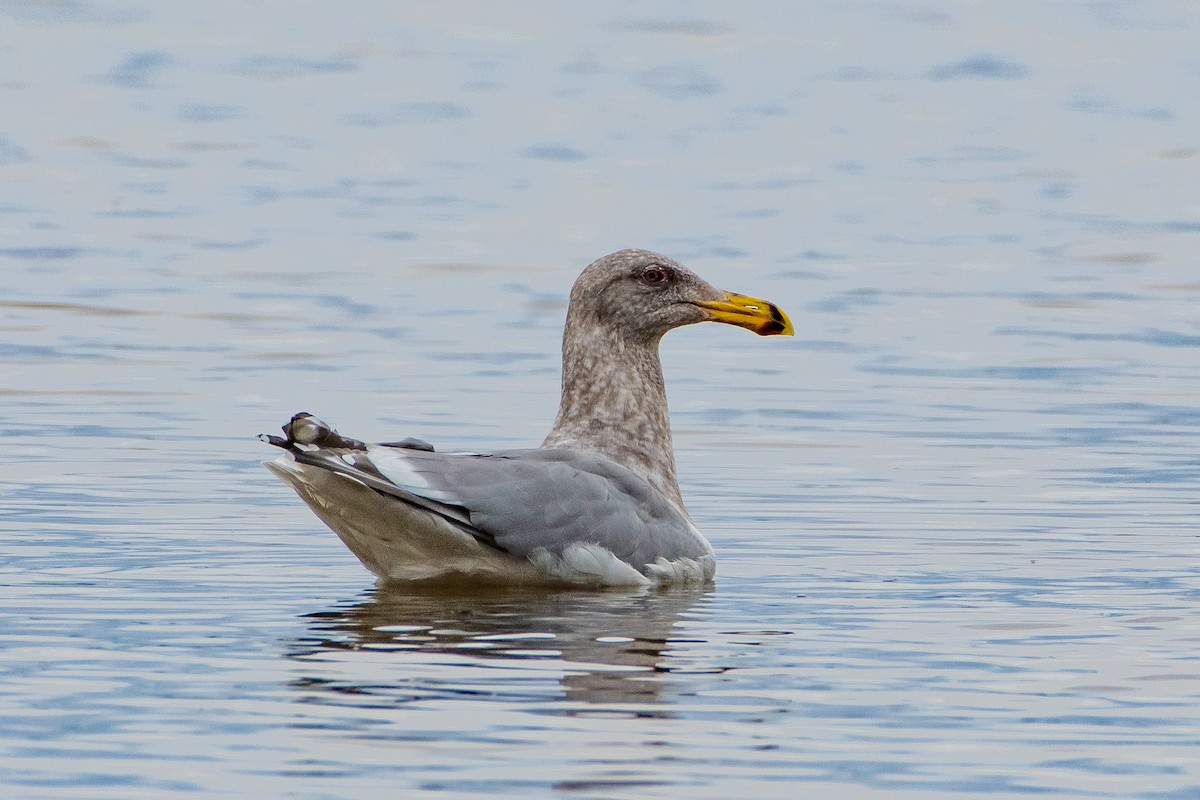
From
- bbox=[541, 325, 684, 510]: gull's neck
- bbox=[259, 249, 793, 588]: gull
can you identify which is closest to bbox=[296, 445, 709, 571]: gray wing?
bbox=[259, 249, 793, 588]: gull

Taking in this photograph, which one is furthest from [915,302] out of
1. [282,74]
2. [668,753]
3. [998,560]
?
Result: [282,74]

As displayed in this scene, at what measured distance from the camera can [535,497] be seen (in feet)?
37.2

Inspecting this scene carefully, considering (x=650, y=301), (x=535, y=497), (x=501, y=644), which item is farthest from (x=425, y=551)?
(x=650, y=301)

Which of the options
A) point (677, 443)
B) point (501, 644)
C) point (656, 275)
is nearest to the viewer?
point (501, 644)

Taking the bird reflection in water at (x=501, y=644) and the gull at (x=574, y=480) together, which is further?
the gull at (x=574, y=480)

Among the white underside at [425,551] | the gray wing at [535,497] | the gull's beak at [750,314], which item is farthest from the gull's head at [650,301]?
the white underside at [425,551]

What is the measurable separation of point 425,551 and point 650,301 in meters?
2.33

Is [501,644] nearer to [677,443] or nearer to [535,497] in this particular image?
[535,497]

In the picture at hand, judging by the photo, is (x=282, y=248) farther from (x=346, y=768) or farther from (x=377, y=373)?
(x=346, y=768)

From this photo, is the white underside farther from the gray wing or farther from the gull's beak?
the gull's beak

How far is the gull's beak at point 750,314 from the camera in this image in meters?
13.2

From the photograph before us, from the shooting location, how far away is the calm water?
348 inches

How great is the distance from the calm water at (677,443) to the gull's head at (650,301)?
1110mm

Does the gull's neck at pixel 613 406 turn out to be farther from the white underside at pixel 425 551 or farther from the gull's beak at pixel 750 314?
the white underside at pixel 425 551
